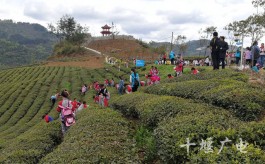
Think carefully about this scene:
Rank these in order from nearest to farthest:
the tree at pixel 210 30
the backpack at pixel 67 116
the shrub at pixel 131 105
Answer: the backpack at pixel 67 116 < the shrub at pixel 131 105 < the tree at pixel 210 30

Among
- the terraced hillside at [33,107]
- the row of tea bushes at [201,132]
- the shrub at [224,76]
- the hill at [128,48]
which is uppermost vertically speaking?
the hill at [128,48]

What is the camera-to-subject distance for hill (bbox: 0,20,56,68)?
100 m

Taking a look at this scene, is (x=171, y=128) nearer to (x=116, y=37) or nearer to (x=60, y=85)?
(x=60, y=85)

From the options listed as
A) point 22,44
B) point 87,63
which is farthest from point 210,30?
point 22,44

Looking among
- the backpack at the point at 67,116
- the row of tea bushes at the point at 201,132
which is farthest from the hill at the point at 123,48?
the row of tea bushes at the point at 201,132

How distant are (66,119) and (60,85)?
27600 mm

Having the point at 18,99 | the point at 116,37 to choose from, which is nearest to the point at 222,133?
the point at 18,99

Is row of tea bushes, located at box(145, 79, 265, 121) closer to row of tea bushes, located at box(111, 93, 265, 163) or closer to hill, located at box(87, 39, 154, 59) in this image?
row of tea bushes, located at box(111, 93, 265, 163)

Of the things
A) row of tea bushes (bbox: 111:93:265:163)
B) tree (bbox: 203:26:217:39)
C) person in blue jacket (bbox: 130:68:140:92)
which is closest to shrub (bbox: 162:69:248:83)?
person in blue jacket (bbox: 130:68:140:92)

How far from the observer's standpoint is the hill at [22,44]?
329 feet

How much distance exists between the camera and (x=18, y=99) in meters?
32.6

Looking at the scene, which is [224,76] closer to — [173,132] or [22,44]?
[173,132]

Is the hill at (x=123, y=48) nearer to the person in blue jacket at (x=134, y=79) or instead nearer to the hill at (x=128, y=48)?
the hill at (x=128, y=48)

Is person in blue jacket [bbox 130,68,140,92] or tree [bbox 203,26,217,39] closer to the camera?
person in blue jacket [bbox 130,68,140,92]
